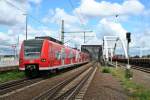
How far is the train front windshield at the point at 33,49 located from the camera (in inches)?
1129

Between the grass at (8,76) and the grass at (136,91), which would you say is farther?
the grass at (8,76)

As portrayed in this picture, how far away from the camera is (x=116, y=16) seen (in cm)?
4678

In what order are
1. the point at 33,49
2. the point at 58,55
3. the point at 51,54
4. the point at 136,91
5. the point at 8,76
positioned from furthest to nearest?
the point at 58,55 → the point at 51,54 → the point at 8,76 → the point at 33,49 → the point at 136,91

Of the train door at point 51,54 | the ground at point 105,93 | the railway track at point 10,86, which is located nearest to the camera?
the ground at point 105,93

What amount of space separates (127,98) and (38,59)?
13.6m

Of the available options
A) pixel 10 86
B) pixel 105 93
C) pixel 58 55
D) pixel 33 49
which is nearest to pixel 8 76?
pixel 33 49

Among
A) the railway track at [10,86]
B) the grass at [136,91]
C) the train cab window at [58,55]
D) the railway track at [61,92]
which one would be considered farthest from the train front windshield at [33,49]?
the grass at [136,91]

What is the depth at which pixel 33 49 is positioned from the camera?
94.6 feet

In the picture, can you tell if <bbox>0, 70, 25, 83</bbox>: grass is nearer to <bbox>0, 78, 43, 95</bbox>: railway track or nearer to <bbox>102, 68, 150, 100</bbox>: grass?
<bbox>0, 78, 43, 95</bbox>: railway track

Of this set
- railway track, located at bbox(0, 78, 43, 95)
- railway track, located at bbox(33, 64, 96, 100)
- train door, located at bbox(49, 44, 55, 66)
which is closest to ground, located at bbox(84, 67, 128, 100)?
railway track, located at bbox(33, 64, 96, 100)

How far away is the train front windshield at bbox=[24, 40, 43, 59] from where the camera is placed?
28.7 meters

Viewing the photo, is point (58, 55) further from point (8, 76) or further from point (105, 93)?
point (105, 93)

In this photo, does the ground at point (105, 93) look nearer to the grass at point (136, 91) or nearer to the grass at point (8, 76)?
the grass at point (136, 91)

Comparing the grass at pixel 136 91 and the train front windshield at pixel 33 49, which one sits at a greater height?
the train front windshield at pixel 33 49
